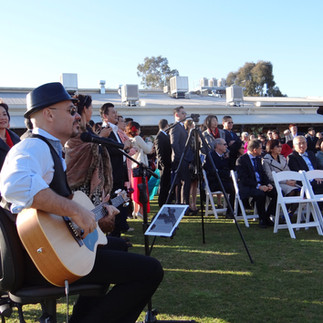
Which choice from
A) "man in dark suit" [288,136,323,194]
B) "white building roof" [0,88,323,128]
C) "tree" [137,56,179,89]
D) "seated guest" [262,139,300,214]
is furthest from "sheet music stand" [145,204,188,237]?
"tree" [137,56,179,89]

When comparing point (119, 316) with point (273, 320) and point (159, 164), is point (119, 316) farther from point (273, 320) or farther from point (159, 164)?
point (159, 164)

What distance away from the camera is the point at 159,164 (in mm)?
8680

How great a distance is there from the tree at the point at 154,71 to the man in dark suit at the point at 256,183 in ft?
127

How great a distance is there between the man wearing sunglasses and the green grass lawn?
100cm

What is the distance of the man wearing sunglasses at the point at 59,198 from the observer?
2056 millimetres

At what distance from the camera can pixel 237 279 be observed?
13.6ft

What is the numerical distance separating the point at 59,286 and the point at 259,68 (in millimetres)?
46537

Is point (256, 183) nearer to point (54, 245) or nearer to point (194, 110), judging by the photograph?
point (54, 245)

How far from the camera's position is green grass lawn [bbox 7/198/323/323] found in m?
3.34

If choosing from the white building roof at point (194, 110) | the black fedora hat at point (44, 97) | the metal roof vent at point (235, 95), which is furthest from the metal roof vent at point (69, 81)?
the black fedora hat at point (44, 97)

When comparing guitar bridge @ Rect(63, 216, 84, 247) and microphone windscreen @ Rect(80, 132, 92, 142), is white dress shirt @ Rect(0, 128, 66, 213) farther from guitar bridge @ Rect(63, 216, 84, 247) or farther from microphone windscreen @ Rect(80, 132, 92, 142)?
microphone windscreen @ Rect(80, 132, 92, 142)

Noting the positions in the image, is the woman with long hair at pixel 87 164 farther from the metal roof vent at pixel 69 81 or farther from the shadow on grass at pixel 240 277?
the metal roof vent at pixel 69 81

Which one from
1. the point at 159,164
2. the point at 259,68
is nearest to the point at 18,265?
the point at 159,164

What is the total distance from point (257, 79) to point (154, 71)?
12.3 metres
